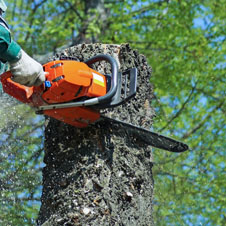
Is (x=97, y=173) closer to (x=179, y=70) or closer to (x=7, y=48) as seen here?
(x=7, y=48)

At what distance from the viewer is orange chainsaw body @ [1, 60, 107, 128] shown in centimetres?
282

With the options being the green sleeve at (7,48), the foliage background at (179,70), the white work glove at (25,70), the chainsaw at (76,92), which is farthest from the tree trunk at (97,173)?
the foliage background at (179,70)

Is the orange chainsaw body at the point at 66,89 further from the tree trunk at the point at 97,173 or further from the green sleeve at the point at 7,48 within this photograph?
the green sleeve at the point at 7,48

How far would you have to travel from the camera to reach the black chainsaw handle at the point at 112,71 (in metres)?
2.87

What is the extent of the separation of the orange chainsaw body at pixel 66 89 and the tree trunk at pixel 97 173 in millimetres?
115

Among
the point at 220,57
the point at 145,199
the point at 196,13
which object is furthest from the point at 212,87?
the point at 145,199

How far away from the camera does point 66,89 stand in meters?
2.85

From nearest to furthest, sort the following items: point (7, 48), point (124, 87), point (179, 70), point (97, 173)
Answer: point (7, 48), point (97, 173), point (124, 87), point (179, 70)

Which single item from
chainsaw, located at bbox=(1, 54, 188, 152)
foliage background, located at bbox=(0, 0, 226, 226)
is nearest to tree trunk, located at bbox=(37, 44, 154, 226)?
chainsaw, located at bbox=(1, 54, 188, 152)

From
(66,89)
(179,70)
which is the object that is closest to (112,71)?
(66,89)

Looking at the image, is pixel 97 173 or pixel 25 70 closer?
pixel 25 70

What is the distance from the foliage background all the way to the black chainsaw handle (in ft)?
11.3

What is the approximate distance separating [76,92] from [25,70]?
0.40m

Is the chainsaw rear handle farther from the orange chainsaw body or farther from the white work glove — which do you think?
the white work glove
